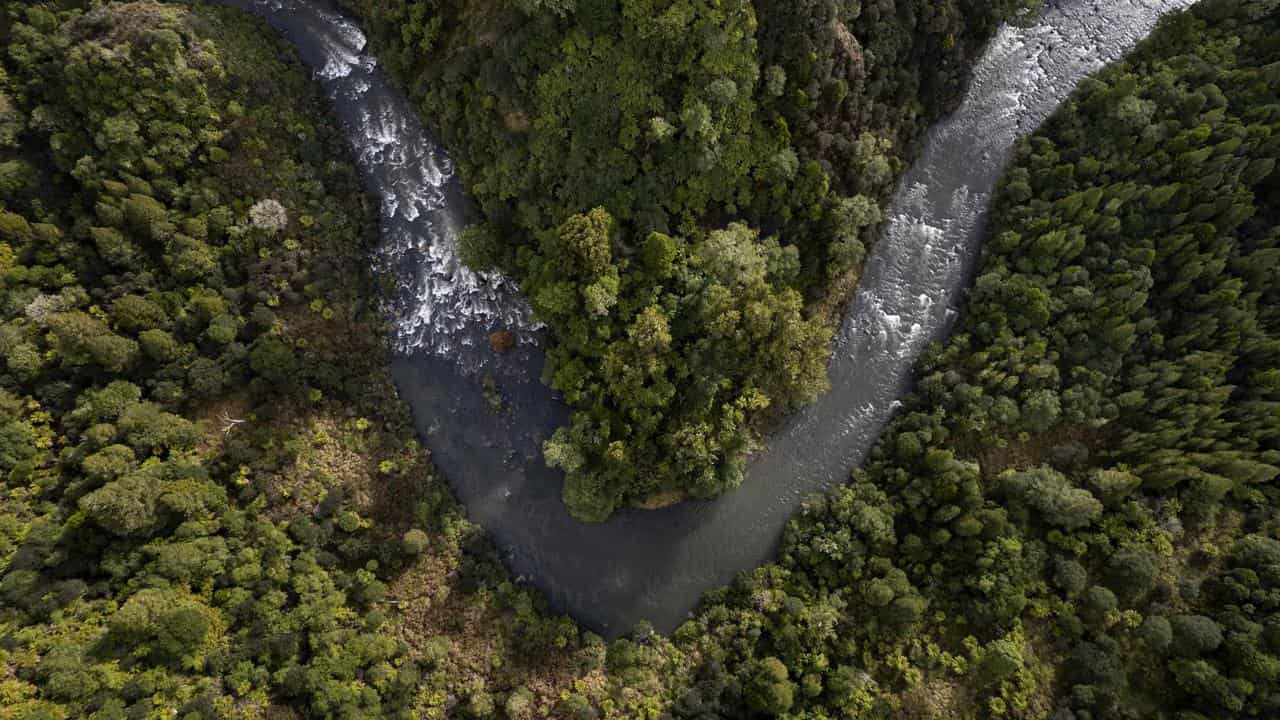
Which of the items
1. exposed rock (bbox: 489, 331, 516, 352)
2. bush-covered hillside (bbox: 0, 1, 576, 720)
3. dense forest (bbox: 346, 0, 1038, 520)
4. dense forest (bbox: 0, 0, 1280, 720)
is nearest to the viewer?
bush-covered hillside (bbox: 0, 1, 576, 720)

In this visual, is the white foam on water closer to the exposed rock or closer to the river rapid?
the river rapid

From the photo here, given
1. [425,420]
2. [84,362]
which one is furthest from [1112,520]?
[84,362]

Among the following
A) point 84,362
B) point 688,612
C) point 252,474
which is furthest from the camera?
point 688,612

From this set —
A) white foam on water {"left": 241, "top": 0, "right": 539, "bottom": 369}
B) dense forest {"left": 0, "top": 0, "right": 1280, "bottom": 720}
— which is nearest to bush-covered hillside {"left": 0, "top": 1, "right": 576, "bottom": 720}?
dense forest {"left": 0, "top": 0, "right": 1280, "bottom": 720}

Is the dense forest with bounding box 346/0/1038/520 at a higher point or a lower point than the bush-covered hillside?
higher

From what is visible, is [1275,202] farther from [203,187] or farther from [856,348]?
[203,187]

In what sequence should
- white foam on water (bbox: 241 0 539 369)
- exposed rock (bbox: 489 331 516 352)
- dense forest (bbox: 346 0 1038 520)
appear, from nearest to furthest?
dense forest (bbox: 346 0 1038 520) < exposed rock (bbox: 489 331 516 352) < white foam on water (bbox: 241 0 539 369)

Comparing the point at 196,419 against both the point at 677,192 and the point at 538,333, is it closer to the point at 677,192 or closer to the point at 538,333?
the point at 538,333
